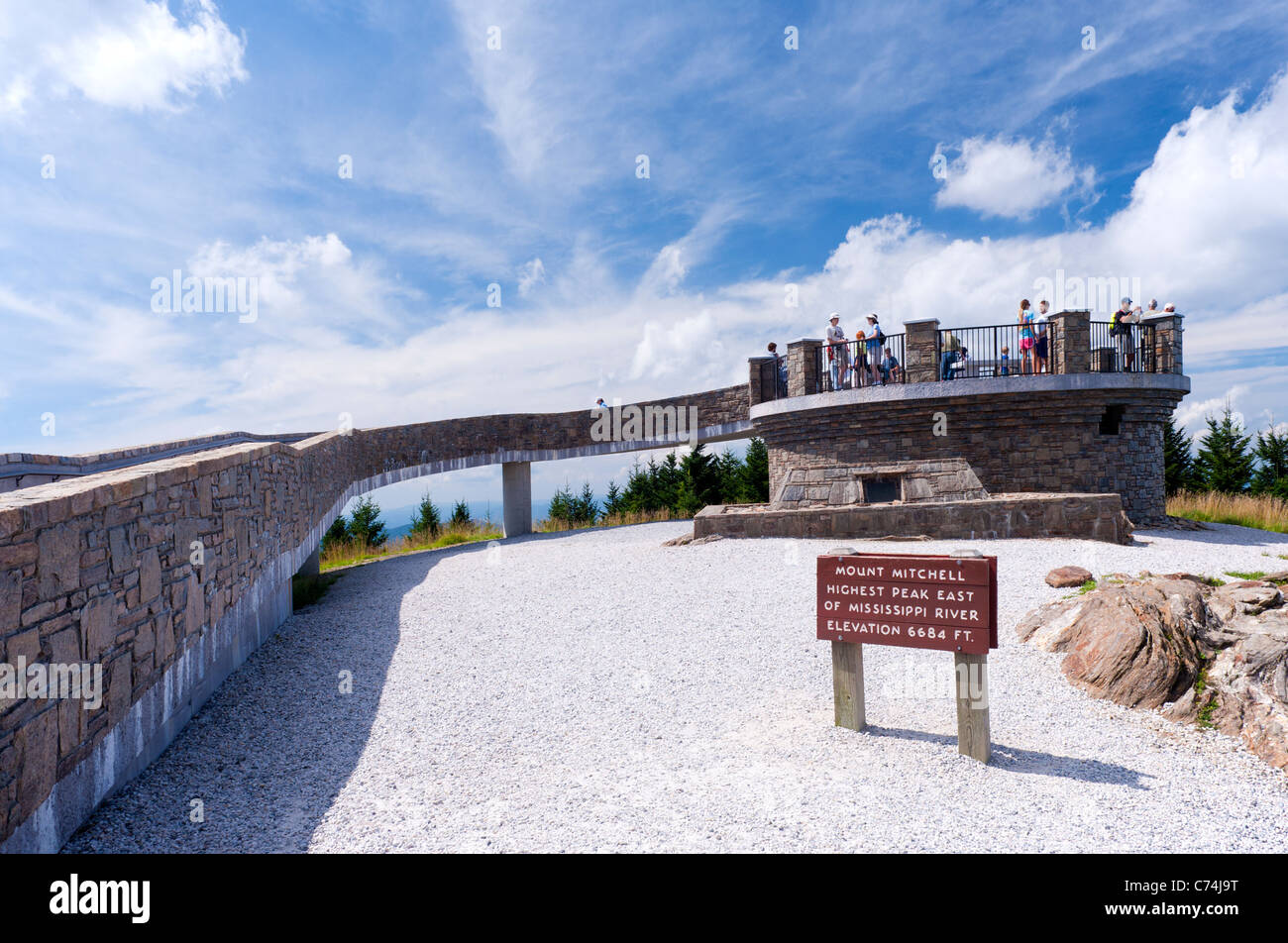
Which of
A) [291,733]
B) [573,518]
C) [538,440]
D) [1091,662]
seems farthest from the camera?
[573,518]

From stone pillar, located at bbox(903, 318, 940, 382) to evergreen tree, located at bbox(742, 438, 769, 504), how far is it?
13.6 m

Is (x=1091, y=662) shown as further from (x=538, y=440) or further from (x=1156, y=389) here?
(x=538, y=440)

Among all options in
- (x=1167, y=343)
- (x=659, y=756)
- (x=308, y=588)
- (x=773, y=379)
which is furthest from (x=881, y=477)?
(x=308, y=588)

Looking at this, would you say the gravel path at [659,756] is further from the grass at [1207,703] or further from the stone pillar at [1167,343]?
the stone pillar at [1167,343]

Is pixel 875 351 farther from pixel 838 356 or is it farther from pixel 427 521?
pixel 427 521

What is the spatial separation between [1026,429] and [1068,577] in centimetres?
672

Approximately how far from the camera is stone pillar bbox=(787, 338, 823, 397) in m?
14.7

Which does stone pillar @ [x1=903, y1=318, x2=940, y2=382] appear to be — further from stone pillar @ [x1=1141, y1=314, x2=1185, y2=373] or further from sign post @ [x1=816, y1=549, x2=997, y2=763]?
sign post @ [x1=816, y1=549, x2=997, y2=763]

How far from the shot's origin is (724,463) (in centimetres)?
2891

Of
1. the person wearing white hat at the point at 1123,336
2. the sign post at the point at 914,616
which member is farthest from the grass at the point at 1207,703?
the person wearing white hat at the point at 1123,336

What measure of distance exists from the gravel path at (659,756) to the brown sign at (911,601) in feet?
2.55

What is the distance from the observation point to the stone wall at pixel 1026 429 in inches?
519
